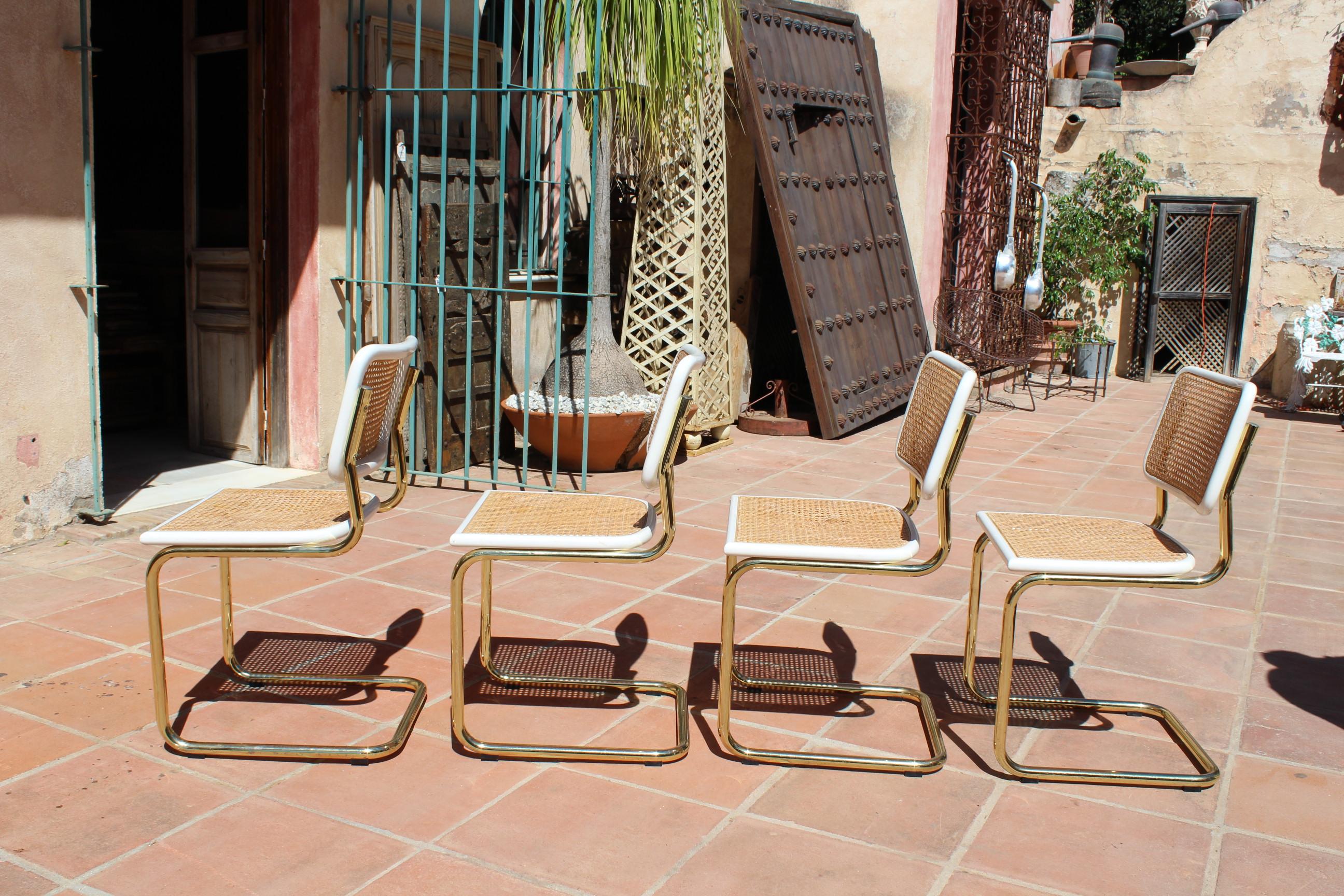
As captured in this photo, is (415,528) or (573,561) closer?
(573,561)

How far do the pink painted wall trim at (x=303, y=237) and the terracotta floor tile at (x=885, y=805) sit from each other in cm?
352

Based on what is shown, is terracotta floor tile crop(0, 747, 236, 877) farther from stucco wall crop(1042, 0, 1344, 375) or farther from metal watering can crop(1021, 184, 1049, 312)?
stucco wall crop(1042, 0, 1344, 375)

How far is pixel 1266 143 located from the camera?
1044 centimetres

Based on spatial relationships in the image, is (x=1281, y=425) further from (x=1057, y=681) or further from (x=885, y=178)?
(x=1057, y=681)

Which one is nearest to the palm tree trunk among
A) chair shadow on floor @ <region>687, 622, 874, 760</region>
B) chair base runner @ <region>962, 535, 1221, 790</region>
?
chair shadow on floor @ <region>687, 622, 874, 760</region>

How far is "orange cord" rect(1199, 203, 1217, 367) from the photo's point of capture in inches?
420

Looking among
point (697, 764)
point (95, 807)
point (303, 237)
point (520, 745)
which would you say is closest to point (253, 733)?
point (95, 807)

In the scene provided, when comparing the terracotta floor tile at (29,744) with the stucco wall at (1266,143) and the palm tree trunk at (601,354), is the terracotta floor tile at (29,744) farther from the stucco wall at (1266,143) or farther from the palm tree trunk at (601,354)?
the stucco wall at (1266,143)

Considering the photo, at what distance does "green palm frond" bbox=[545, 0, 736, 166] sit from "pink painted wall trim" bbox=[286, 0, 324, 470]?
1075 mm

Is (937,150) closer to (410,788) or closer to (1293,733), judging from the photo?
(1293,733)

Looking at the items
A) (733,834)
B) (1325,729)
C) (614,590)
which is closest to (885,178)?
(614,590)

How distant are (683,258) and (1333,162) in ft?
22.4

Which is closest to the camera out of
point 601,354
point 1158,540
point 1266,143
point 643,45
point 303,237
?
point 1158,540

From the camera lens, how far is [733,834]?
252cm
